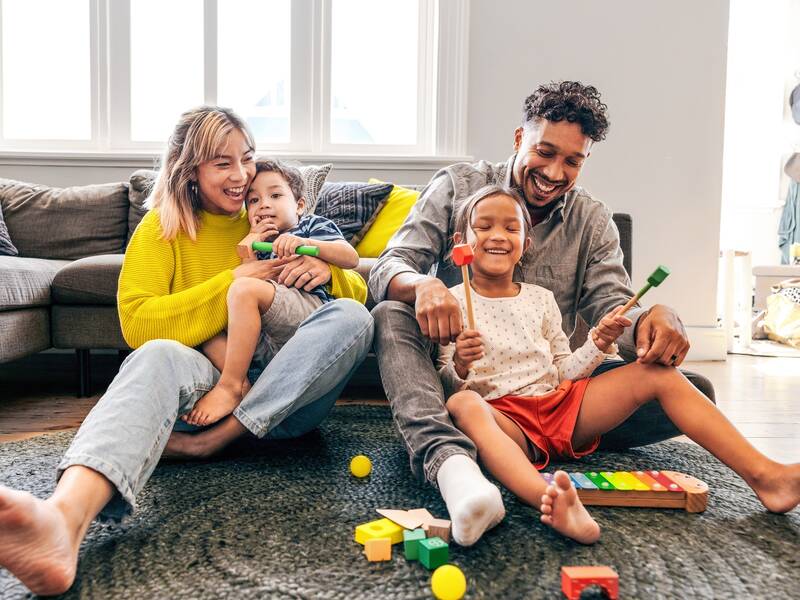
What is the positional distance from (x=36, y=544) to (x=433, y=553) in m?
0.47

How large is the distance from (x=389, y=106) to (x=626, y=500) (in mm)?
2436

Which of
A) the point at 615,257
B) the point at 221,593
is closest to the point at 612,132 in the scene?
the point at 615,257

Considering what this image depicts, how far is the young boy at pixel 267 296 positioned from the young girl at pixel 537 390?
0.93 ft

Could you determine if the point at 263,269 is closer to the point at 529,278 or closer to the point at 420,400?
the point at 420,400

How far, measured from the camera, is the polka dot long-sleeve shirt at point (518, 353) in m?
1.23

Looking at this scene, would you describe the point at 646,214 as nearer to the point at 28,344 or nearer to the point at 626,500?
the point at 626,500

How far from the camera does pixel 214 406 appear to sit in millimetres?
1177

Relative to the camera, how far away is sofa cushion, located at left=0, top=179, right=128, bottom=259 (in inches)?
95.2

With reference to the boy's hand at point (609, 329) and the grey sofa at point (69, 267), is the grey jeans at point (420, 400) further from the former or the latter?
the grey sofa at point (69, 267)

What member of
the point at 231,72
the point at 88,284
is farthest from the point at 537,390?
the point at 231,72

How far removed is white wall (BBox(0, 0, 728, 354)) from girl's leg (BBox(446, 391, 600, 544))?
1942mm

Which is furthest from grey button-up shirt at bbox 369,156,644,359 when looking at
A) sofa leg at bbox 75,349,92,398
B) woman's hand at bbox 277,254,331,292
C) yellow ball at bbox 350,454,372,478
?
sofa leg at bbox 75,349,92,398

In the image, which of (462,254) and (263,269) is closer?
(462,254)

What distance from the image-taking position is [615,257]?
1.45 metres
